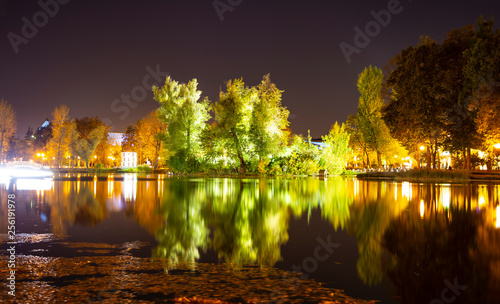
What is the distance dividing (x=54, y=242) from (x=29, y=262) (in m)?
2.04

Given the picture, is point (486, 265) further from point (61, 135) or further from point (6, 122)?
point (61, 135)

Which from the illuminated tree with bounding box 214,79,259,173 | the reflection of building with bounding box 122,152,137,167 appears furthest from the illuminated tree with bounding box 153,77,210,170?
the reflection of building with bounding box 122,152,137,167

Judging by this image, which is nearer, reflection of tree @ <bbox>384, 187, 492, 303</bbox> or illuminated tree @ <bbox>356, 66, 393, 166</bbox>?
reflection of tree @ <bbox>384, 187, 492, 303</bbox>

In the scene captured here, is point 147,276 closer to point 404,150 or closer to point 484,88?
point 484,88

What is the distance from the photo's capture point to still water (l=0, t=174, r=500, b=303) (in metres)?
5.60

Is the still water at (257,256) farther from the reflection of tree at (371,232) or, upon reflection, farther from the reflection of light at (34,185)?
the reflection of light at (34,185)

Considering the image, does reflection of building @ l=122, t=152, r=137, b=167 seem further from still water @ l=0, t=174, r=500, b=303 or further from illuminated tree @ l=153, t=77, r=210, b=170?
still water @ l=0, t=174, r=500, b=303

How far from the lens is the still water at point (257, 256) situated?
18.4 ft

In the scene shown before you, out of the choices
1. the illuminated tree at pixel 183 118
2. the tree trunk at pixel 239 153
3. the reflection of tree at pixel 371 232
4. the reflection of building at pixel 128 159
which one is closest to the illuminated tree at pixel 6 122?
the illuminated tree at pixel 183 118
